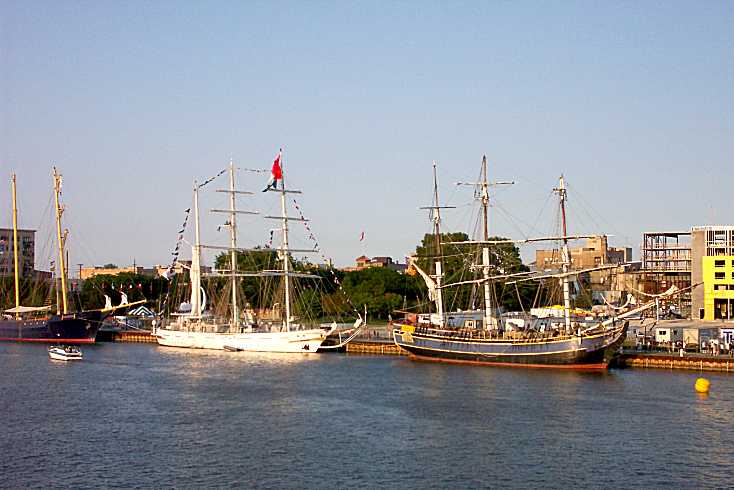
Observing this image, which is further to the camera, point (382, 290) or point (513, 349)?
point (382, 290)

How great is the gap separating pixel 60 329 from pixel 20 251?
85.2 metres

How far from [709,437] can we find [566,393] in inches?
486

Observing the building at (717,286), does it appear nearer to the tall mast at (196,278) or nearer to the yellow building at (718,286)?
the yellow building at (718,286)

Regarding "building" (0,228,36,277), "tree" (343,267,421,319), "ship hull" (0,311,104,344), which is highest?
"building" (0,228,36,277)

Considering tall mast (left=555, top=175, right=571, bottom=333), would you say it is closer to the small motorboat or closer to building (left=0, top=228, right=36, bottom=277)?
the small motorboat

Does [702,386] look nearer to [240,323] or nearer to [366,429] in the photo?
[366,429]

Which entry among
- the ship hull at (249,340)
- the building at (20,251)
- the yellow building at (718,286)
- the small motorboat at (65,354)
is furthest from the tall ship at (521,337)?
the building at (20,251)

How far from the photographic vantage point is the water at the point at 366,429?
31719mm

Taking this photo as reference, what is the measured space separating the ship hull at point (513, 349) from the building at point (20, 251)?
10901cm

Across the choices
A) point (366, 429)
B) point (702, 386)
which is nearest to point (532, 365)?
point (702, 386)

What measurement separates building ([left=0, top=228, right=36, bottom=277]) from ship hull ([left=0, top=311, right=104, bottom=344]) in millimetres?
69775

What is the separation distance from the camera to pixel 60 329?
88938 mm

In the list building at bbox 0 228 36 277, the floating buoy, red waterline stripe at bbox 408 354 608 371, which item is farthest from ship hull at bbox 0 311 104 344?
building at bbox 0 228 36 277

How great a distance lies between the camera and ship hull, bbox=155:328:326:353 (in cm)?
7431
